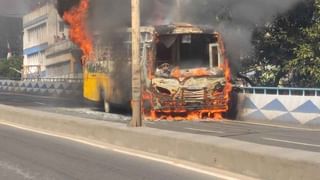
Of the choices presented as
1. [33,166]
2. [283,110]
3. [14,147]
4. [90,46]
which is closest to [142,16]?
[90,46]

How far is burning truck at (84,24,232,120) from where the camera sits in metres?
17.8

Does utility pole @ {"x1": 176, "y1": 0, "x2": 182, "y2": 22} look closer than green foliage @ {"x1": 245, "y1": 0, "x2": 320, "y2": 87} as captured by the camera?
No

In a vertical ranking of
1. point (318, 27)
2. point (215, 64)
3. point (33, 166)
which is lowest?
point (33, 166)

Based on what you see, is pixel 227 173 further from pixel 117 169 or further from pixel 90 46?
pixel 90 46

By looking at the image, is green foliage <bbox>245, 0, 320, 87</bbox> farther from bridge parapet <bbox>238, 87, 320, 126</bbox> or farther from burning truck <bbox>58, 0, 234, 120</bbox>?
burning truck <bbox>58, 0, 234, 120</bbox>

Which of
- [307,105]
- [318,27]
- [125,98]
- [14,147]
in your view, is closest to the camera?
[14,147]

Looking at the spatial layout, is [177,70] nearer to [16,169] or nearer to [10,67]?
[16,169]

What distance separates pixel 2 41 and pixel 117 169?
8879 cm

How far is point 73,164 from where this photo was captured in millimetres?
9141

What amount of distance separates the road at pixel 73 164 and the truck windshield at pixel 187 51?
7022mm

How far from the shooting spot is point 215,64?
18.4 metres

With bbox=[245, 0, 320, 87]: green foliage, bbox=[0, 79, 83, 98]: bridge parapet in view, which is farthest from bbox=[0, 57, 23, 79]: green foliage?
bbox=[245, 0, 320, 87]: green foliage

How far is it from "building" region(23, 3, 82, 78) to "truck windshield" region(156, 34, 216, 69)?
36.0 m

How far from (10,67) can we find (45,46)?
5877mm
